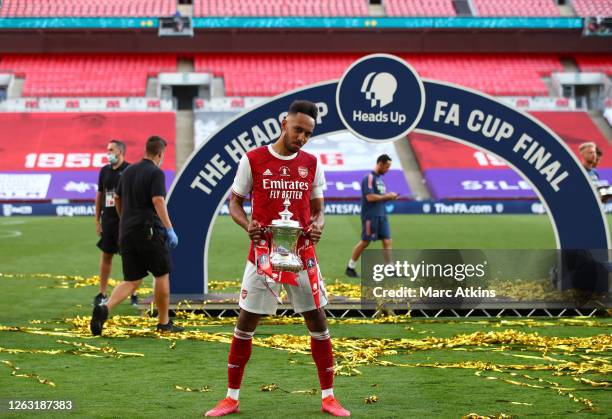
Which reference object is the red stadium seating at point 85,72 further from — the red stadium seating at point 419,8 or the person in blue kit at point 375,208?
the person in blue kit at point 375,208

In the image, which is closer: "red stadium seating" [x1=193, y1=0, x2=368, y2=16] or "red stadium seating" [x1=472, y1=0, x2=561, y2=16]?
"red stadium seating" [x1=193, y1=0, x2=368, y2=16]

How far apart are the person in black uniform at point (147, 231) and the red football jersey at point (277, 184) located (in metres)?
3.29

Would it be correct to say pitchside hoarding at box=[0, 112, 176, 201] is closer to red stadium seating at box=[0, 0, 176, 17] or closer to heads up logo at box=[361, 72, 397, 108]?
red stadium seating at box=[0, 0, 176, 17]

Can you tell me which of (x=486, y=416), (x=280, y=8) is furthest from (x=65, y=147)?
(x=486, y=416)

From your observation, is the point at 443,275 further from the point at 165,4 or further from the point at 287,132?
the point at 165,4

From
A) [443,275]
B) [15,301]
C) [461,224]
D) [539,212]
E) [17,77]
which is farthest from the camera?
[17,77]

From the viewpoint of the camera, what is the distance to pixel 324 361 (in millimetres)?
6324

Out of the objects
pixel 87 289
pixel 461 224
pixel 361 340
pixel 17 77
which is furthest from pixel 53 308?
pixel 17 77

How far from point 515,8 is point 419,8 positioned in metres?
5.12

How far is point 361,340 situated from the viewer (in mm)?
9266

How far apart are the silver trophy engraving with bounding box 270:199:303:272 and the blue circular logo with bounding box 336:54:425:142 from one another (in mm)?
5163

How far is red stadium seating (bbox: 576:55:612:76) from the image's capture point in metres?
50.4

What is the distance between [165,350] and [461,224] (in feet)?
69.2

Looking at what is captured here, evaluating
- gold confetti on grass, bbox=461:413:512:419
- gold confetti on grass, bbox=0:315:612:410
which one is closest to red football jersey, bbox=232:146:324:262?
gold confetti on grass, bbox=461:413:512:419
